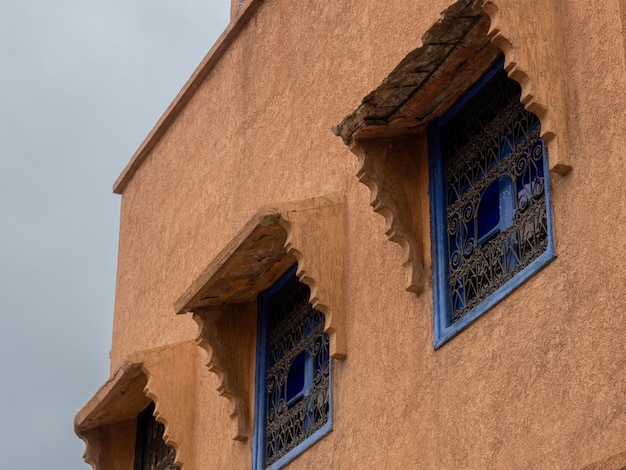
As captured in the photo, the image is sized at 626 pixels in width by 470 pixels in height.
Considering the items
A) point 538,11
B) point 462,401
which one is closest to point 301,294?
point 462,401

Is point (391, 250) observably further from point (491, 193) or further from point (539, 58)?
point (539, 58)

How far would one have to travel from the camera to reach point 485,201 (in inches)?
281

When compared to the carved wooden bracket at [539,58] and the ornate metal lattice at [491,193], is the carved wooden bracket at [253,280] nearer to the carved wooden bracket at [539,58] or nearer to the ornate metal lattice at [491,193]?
the ornate metal lattice at [491,193]

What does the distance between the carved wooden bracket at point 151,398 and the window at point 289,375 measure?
899mm

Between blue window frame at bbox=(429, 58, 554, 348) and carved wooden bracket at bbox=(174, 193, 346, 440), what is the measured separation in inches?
35.1

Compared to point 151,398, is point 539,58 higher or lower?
higher

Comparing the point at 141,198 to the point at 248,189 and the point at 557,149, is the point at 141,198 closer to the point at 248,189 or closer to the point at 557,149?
the point at 248,189

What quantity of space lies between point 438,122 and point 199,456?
10.1 ft

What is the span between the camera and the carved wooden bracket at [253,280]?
8.16m

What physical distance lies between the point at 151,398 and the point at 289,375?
1351mm

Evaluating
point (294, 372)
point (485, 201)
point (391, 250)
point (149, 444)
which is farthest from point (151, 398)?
point (485, 201)

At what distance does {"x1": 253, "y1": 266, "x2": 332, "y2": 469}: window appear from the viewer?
8289 mm

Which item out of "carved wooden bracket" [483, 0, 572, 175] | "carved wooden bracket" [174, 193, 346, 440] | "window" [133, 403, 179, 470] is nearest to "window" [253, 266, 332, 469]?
"carved wooden bracket" [174, 193, 346, 440]

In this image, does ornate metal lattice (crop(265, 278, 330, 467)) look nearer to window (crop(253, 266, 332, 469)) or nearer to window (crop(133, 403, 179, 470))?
window (crop(253, 266, 332, 469))
